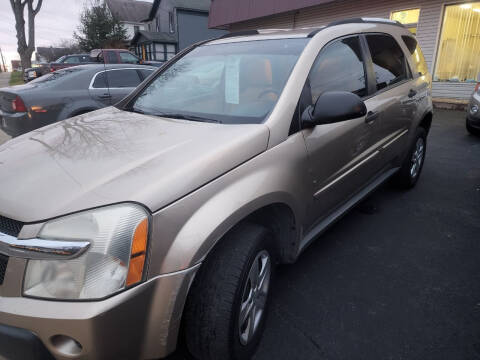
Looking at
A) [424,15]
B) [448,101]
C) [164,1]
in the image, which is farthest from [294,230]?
[164,1]

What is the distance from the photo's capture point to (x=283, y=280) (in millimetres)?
2701

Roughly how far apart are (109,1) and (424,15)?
49943 mm

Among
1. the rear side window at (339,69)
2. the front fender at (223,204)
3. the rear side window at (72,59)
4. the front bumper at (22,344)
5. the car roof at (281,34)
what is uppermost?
the car roof at (281,34)

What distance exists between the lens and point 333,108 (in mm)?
2078

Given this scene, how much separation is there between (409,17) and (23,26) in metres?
24.1

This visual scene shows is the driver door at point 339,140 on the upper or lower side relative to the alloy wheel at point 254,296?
upper

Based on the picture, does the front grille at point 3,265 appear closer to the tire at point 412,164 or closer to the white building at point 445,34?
the tire at point 412,164

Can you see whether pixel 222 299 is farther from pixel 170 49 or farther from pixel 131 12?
pixel 131 12

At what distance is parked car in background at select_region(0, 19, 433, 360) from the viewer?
1.35 meters

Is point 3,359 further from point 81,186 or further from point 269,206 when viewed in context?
point 269,206

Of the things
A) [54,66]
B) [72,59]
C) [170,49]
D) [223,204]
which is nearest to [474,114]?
[223,204]

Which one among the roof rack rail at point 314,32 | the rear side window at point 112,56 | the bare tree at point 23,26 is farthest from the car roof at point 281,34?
the bare tree at point 23,26

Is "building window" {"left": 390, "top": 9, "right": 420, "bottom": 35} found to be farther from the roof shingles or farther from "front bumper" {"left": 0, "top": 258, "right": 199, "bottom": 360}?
the roof shingles

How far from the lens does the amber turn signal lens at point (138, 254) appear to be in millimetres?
1372
